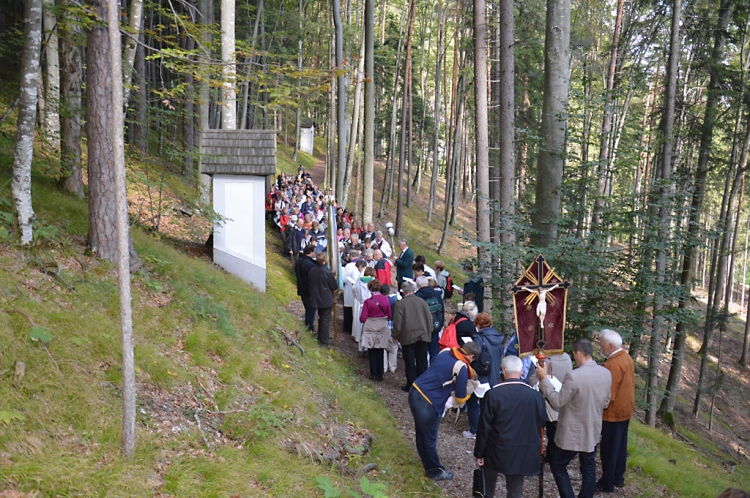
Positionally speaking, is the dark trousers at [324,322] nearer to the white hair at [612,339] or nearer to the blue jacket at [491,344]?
the blue jacket at [491,344]

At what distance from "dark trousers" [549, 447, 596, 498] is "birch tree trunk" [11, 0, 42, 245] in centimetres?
662

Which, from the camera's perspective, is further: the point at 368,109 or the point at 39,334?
the point at 368,109

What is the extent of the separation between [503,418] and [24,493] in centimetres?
381

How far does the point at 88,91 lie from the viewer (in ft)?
24.1

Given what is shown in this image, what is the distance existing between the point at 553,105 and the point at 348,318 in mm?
6005

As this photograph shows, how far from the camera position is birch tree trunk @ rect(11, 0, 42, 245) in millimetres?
6426

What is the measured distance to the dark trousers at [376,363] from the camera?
9.79 meters

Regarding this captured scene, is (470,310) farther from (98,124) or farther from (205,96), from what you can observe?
(205,96)

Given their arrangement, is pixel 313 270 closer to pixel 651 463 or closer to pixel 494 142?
pixel 651 463

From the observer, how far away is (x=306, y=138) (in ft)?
168

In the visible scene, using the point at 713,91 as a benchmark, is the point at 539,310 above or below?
below

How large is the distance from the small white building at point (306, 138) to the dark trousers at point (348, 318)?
38.5m

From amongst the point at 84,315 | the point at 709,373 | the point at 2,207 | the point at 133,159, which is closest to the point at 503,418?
the point at 84,315

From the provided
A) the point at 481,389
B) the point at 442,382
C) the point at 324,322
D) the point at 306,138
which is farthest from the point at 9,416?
the point at 306,138
